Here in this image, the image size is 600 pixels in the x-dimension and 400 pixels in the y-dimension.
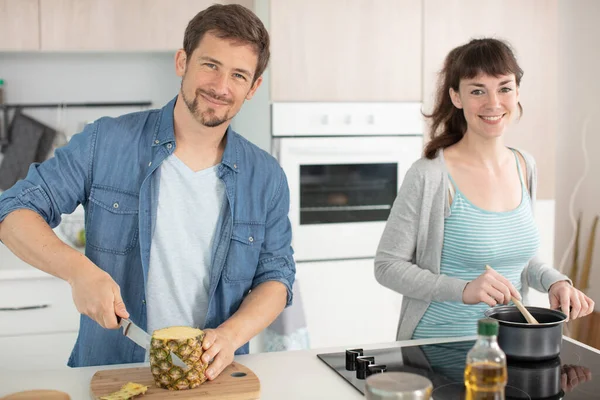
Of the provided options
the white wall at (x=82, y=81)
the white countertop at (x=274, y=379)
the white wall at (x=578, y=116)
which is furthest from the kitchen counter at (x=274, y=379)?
the white wall at (x=578, y=116)

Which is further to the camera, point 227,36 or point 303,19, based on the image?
point 303,19

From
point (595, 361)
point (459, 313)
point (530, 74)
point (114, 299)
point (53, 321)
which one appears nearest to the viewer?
point (114, 299)

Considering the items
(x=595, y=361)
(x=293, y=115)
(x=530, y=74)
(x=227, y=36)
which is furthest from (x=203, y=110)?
(x=530, y=74)

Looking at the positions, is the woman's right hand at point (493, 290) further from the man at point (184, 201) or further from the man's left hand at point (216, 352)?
the man's left hand at point (216, 352)

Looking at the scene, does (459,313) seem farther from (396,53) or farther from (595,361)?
(396,53)

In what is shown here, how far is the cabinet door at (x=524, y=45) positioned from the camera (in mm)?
3146

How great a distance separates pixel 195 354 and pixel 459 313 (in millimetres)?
768

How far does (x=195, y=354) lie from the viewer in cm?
136

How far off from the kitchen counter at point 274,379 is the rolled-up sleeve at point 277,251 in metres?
0.20

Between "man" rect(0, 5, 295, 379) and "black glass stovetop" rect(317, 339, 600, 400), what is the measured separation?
0.90 feet

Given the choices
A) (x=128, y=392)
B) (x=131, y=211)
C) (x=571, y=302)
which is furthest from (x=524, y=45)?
(x=128, y=392)

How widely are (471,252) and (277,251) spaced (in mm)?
496

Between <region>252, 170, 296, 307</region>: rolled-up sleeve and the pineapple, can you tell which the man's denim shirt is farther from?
the pineapple

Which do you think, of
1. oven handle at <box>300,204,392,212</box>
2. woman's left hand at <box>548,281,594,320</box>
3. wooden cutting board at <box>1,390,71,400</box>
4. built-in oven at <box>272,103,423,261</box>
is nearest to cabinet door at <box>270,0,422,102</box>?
built-in oven at <box>272,103,423,261</box>
